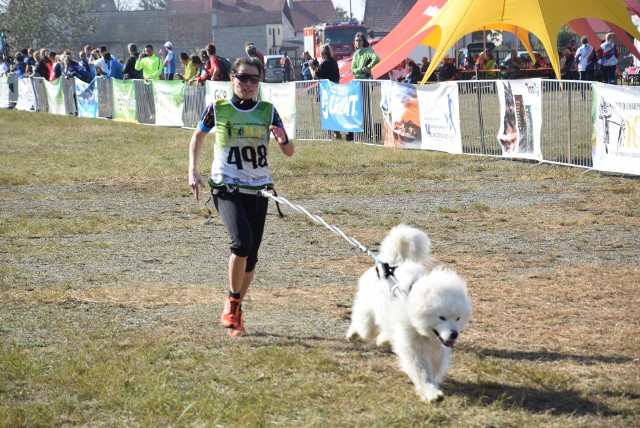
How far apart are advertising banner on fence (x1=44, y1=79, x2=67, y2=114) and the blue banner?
46.6 ft

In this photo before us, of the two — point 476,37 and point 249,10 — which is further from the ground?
point 249,10

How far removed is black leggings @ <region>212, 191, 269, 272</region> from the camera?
21.3ft

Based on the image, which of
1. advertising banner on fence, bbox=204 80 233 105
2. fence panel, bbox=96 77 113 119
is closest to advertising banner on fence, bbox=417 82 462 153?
advertising banner on fence, bbox=204 80 233 105

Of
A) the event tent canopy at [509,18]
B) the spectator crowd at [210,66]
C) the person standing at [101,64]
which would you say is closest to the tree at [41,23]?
the spectator crowd at [210,66]

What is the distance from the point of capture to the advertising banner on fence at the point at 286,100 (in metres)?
21.7

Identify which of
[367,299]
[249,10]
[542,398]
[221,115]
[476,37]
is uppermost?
[249,10]

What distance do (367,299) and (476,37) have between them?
177ft

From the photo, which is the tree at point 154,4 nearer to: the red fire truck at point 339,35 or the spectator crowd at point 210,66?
the red fire truck at point 339,35

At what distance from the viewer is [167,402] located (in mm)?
5246

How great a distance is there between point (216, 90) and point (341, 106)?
406cm

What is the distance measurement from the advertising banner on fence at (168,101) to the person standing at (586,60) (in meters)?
12.5

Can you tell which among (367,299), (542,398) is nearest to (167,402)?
(367,299)

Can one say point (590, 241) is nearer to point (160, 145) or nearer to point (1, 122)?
→ point (160, 145)

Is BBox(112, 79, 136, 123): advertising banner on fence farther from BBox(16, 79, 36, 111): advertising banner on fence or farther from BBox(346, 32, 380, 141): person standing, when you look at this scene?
BBox(346, 32, 380, 141): person standing
